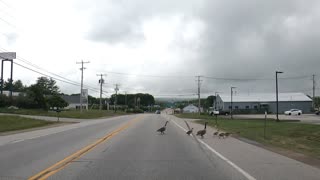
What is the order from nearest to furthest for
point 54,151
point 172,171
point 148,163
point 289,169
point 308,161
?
point 172,171 < point 289,169 < point 148,163 < point 308,161 < point 54,151

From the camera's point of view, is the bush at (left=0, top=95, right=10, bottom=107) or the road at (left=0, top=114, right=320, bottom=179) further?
the bush at (left=0, top=95, right=10, bottom=107)

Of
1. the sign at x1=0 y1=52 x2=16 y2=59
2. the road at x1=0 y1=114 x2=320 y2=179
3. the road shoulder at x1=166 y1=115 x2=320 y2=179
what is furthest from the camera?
the sign at x1=0 y1=52 x2=16 y2=59

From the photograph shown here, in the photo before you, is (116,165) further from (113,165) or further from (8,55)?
(8,55)

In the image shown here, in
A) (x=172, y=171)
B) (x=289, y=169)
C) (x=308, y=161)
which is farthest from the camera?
(x=308, y=161)

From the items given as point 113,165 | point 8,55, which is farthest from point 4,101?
point 113,165

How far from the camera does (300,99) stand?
138000mm

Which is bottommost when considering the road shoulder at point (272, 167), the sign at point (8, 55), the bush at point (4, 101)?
the road shoulder at point (272, 167)

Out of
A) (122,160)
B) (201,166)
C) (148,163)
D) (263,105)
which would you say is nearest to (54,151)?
(122,160)

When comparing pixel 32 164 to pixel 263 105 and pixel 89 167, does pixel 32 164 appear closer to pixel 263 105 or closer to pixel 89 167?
pixel 89 167

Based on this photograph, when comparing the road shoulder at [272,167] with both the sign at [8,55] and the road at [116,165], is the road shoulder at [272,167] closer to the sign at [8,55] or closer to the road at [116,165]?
the road at [116,165]

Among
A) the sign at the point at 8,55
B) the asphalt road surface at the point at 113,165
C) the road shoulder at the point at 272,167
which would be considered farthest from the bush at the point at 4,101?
the road shoulder at the point at 272,167

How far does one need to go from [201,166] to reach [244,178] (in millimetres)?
2447

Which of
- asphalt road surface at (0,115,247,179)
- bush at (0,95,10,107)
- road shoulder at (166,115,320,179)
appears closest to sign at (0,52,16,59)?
bush at (0,95,10,107)

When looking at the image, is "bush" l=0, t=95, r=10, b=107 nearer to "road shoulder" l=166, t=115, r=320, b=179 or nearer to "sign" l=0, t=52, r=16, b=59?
"sign" l=0, t=52, r=16, b=59
